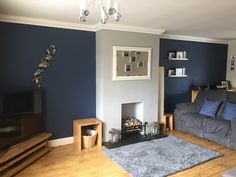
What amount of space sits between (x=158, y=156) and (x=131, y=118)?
1.28 meters

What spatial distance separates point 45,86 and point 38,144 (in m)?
1.01

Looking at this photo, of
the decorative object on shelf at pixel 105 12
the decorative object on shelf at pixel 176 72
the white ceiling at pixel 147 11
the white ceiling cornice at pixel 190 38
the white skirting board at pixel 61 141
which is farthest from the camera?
the decorative object on shelf at pixel 176 72

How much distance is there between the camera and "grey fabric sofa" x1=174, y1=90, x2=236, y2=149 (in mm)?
3852

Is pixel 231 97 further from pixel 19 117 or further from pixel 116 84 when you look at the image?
pixel 19 117

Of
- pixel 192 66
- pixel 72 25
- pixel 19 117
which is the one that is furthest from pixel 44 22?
pixel 192 66

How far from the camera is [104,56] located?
3955 mm

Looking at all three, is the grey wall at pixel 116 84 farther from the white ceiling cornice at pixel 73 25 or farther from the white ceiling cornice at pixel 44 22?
the white ceiling cornice at pixel 44 22

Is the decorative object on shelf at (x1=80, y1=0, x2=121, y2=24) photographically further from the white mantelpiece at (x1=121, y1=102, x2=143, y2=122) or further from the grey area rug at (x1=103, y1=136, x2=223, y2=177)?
the white mantelpiece at (x1=121, y1=102, x2=143, y2=122)

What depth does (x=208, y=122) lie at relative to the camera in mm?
4164

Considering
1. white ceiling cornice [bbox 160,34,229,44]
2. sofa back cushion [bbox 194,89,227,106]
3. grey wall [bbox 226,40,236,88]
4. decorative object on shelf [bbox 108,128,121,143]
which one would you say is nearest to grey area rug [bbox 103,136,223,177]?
decorative object on shelf [bbox 108,128,121,143]

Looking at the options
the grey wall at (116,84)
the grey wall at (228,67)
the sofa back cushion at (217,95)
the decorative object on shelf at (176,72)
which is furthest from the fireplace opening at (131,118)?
the grey wall at (228,67)

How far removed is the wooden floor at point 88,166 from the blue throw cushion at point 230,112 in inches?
24.2

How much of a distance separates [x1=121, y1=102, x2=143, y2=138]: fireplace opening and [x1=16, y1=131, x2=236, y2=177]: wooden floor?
78 centimetres

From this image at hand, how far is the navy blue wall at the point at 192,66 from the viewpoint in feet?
17.4
